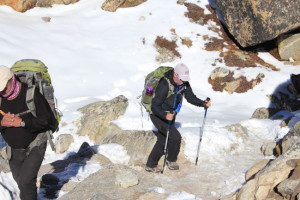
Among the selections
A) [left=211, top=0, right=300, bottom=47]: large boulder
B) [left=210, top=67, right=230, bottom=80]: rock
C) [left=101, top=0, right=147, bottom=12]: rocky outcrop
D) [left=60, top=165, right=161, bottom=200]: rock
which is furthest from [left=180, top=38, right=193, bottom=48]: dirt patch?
[left=60, top=165, right=161, bottom=200]: rock

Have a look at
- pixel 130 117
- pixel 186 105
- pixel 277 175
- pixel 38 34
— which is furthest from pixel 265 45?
pixel 277 175

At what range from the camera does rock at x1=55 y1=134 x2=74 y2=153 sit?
1301 cm

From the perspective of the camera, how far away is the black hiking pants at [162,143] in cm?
930

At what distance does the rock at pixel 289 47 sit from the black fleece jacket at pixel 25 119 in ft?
54.8

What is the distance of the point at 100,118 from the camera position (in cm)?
1398

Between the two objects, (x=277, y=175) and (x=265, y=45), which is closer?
(x=277, y=175)

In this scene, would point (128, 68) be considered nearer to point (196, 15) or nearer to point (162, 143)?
point (196, 15)

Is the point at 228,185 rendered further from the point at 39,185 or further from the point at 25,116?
the point at 25,116

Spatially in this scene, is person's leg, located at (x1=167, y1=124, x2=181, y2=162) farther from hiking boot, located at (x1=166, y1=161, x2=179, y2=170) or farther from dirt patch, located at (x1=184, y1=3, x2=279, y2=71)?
dirt patch, located at (x1=184, y1=3, x2=279, y2=71)

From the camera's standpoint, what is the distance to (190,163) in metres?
10.4

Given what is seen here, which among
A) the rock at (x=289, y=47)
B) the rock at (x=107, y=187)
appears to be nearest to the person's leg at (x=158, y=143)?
the rock at (x=107, y=187)

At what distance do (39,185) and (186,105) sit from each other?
10042 millimetres

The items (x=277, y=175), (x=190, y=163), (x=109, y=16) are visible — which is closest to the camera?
(x=277, y=175)

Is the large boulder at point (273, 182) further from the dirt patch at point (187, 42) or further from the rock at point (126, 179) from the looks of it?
the dirt patch at point (187, 42)
